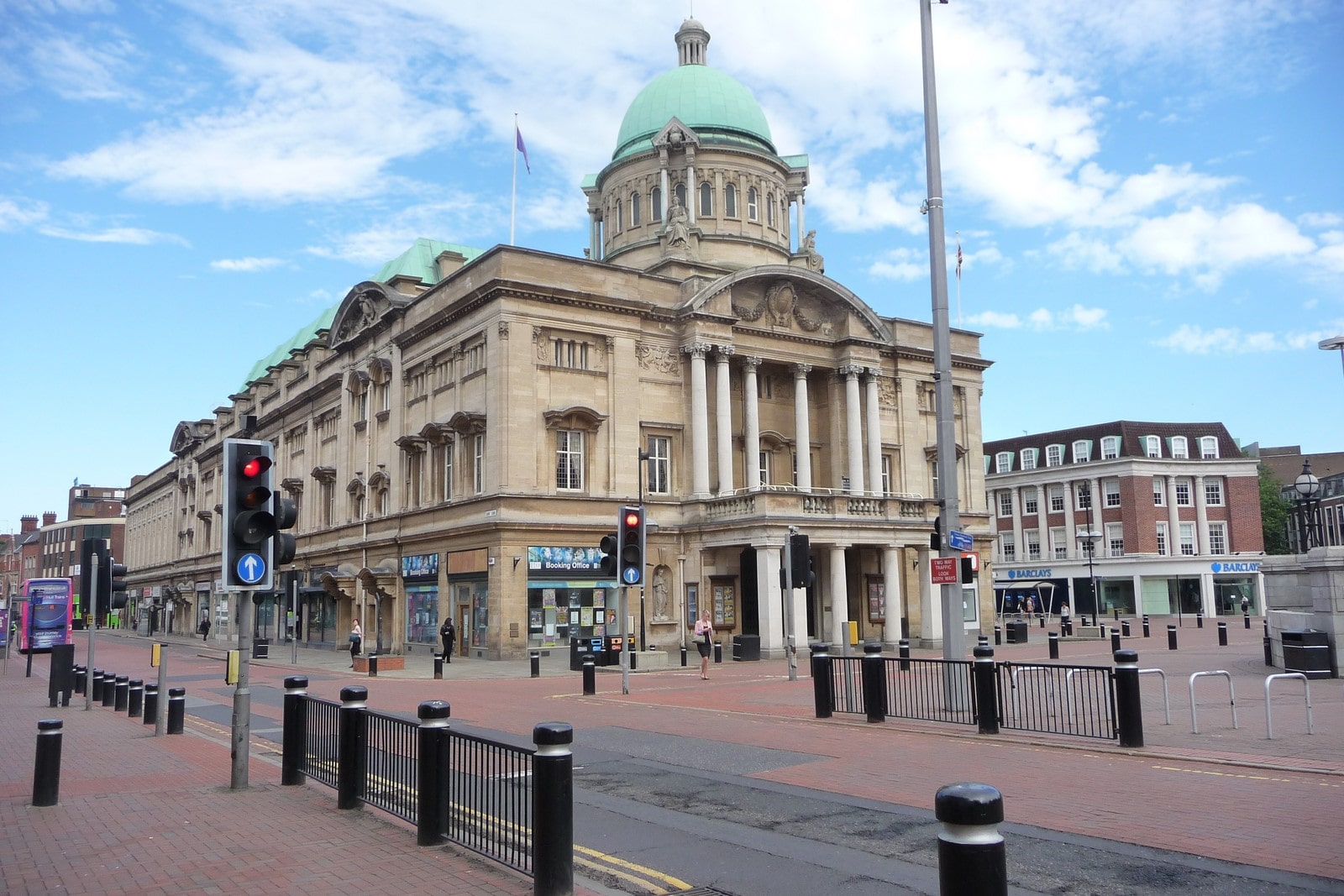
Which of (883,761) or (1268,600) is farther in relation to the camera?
(1268,600)

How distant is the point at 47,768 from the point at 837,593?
30.8m

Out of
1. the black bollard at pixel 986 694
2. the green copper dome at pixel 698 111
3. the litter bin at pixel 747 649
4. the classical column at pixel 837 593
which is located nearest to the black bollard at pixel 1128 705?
the black bollard at pixel 986 694

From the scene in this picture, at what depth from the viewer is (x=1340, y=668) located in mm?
21375

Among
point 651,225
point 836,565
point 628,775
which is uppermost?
point 651,225

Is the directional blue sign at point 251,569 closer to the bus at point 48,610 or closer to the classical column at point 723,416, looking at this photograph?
the bus at point 48,610

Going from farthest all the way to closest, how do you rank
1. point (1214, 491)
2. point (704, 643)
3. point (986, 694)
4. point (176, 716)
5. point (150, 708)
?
point (1214, 491) < point (704, 643) < point (150, 708) < point (176, 716) < point (986, 694)

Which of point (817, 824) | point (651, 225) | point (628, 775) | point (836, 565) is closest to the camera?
point (817, 824)

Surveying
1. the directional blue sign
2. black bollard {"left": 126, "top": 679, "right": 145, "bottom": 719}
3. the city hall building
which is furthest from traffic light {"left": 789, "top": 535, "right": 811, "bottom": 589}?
the directional blue sign

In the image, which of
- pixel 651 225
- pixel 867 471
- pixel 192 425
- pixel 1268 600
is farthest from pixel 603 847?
pixel 192 425

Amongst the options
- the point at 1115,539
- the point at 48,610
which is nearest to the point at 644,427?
the point at 48,610

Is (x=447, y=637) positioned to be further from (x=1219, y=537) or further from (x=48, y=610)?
(x=1219, y=537)

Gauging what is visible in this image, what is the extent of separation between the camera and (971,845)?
13.8 ft

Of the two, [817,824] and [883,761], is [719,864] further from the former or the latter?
[883,761]

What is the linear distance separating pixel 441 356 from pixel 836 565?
1898cm
